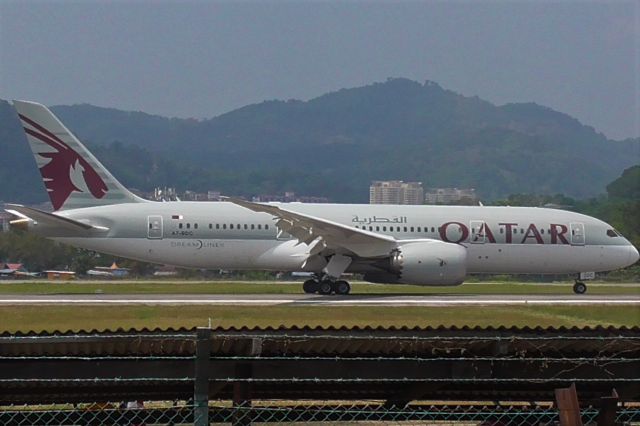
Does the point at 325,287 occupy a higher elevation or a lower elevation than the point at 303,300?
higher

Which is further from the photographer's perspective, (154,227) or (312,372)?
(154,227)

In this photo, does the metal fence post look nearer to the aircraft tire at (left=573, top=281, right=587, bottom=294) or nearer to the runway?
the runway

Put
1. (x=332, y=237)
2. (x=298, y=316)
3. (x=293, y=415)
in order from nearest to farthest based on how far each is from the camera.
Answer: (x=293, y=415) < (x=298, y=316) < (x=332, y=237)

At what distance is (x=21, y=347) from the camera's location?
8.20 metres

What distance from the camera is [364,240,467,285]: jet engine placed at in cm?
3031

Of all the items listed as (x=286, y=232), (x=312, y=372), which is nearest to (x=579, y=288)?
(x=286, y=232)

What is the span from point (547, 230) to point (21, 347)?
27683mm

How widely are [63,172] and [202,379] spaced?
88.6 feet

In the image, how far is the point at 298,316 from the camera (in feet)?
72.8

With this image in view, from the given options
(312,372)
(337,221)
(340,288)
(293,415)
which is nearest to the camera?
(312,372)

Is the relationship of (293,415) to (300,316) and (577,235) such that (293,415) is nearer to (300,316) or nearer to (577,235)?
(300,316)

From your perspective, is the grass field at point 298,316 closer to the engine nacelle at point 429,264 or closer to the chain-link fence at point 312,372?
the engine nacelle at point 429,264

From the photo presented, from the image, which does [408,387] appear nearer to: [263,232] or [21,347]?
[21,347]

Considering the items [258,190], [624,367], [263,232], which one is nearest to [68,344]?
[624,367]
